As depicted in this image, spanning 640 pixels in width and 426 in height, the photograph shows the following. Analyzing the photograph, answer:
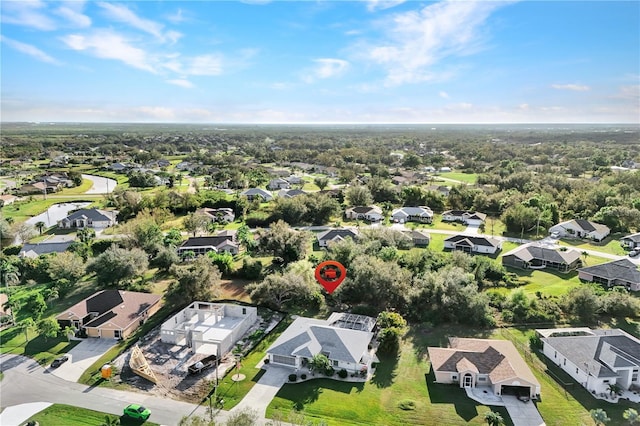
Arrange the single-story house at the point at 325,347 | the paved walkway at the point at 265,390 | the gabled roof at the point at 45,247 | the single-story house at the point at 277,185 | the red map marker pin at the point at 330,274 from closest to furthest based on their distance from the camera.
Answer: the paved walkway at the point at 265,390 < the single-story house at the point at 325,347 < the red map marker pin at the point at 330,274 < the gabled roof at the point at 45,247 < the single-story house at the point at 277,185

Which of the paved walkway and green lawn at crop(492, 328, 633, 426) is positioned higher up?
the paved walkway

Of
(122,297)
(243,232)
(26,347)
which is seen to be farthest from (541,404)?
(243,232)

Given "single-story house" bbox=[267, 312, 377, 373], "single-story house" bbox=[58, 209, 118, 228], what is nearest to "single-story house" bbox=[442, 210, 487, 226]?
"single-story house" bbox=[267, 312, 377, 373]

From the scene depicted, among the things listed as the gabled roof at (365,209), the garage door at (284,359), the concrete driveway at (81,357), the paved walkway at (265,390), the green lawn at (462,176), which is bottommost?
the concrete driveway at (81,357)

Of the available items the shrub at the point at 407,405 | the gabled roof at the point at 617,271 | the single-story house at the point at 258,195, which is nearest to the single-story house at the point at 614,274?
the gabled roof at the point at 617,271

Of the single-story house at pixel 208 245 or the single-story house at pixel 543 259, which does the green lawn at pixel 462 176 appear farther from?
the single-story house at pixel 208 245

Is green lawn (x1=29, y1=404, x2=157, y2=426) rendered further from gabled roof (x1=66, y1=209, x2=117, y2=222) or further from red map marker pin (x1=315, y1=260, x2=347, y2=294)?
gabled roof (x1=66, y1=209, x2=117, y2=222)

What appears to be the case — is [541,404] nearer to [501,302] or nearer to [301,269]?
[501,302]
